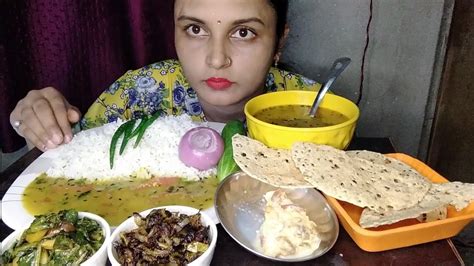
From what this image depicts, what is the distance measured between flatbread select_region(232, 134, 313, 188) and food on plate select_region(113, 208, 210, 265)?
26 centimetres

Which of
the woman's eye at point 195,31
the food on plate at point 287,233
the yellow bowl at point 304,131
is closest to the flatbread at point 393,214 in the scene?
the food on plate at point 287,233

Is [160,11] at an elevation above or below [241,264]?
above

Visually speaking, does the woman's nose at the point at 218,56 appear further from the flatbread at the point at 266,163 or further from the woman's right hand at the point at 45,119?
the woman's right hand at the point at 45,119

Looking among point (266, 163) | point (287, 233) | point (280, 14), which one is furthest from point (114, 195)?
point (280, 14)

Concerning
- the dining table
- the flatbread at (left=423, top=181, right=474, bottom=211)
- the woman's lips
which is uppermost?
the woman's lips

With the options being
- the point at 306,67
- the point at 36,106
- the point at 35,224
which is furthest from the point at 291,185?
the point at 306,67

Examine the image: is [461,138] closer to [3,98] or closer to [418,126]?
[418,126]

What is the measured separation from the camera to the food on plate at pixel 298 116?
159cm

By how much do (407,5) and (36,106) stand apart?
1.98 metres

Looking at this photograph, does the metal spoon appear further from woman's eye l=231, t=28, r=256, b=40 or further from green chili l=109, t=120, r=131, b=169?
green chili l=109, t=120, r=131, b=169

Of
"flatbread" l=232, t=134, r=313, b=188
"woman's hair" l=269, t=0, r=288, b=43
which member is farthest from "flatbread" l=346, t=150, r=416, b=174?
"woman's hair" l=269, t=0, r=288, b=43

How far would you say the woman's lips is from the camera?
75.0 inches

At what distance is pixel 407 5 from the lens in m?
2.52

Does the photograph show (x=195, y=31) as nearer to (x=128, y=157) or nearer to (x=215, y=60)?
(x=215, y=60)
